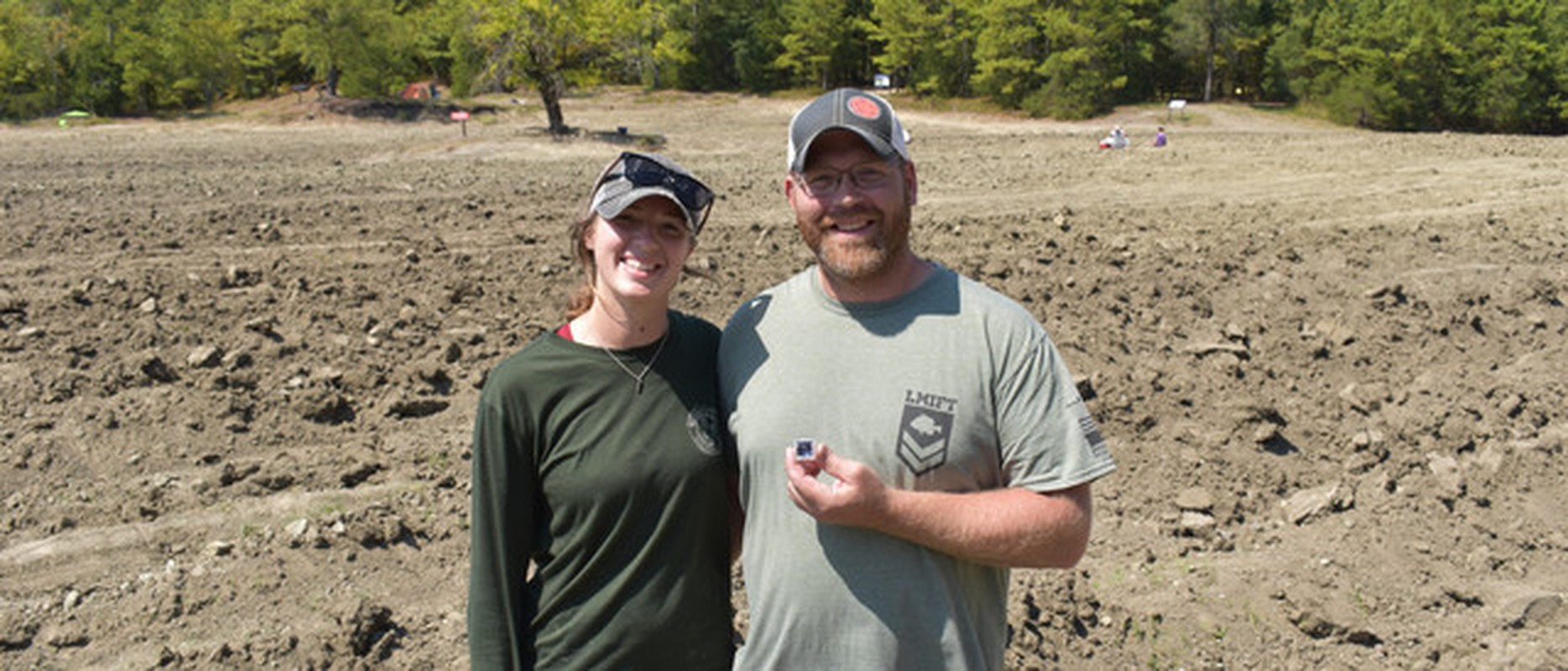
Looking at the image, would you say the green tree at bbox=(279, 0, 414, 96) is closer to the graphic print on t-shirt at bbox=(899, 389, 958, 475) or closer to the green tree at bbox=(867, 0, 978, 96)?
the green tree at bbox=(867, 0, 978, 96)

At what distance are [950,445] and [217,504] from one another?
16.8ft

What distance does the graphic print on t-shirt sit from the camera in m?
2.31

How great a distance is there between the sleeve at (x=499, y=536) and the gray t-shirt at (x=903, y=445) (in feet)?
1.67

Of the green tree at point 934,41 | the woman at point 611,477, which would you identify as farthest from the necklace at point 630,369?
the green tree at point 934,41

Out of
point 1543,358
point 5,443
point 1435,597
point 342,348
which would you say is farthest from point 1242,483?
point 5,443

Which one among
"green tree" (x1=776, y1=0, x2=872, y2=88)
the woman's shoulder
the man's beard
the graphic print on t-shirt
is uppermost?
"green tree" (x1=776, y1=0, x2=872, y2=88)

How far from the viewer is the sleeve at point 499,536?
2.41m

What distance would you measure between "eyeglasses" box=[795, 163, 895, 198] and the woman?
0.32 m

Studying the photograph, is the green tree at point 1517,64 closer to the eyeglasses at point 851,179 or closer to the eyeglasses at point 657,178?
the eyeglasses at point 851,179

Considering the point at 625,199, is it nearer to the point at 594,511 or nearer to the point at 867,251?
the point at 867,251

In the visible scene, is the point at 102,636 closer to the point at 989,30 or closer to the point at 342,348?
the point at 342,348

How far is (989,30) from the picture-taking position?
Answer: 42.5m

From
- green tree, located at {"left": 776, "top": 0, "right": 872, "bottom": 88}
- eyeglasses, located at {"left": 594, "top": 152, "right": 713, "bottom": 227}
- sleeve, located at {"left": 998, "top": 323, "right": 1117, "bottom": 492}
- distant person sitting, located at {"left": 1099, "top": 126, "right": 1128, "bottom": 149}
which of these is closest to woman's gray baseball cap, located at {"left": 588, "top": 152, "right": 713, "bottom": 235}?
eyeglasses, located at {"left": 594, "top": 152, "right": 713, "bottom": 227}

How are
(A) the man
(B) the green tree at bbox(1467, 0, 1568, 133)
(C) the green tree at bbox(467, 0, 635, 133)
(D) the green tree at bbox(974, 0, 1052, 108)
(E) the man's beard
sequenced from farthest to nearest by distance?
(D) the green tree at bbox(974, 0, 1052, 108), (B) the green tree at bbox(1467, 0, 1568, 133), (C) the green tree at bbox(467, 0, 635, 133), (E) the man's beard, (A) the man
